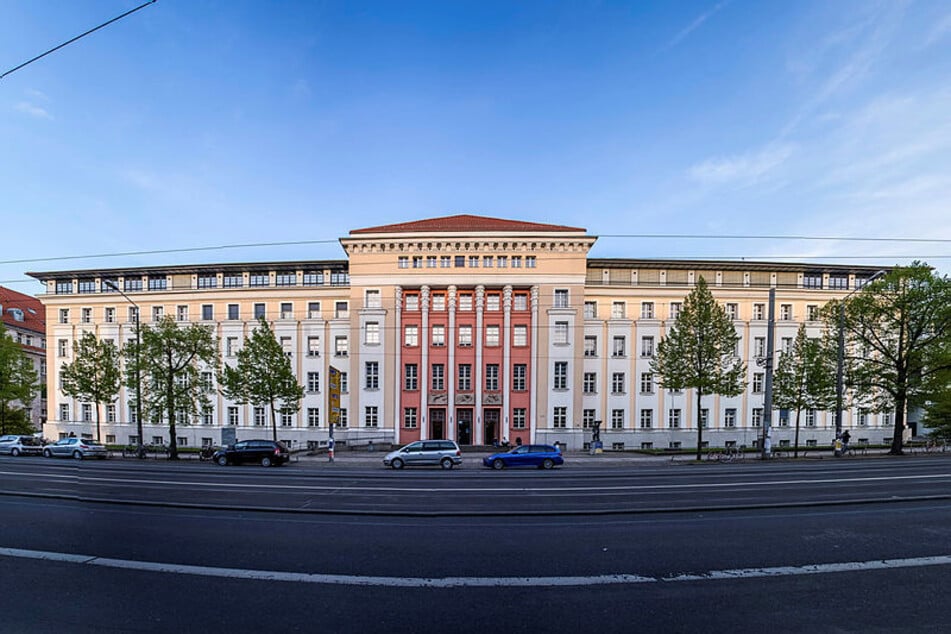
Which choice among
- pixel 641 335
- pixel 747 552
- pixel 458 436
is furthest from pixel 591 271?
pixel 747 552

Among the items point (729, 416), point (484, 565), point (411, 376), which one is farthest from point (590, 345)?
point (484, 565)

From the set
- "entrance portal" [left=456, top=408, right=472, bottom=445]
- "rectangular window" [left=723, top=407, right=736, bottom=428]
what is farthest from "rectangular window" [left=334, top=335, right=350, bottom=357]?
"rectangular window" [left=723, top=407, right=736, bottom=428]

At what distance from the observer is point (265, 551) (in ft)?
24.2

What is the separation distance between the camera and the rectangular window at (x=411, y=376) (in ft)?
116

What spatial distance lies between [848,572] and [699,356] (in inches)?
872

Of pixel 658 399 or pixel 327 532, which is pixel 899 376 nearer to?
pixel 658 399

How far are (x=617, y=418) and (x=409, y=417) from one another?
18.6 m

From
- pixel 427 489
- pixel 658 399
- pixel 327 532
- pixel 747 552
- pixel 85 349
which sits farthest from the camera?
pixel 658 399

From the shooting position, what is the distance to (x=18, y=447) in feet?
95.2

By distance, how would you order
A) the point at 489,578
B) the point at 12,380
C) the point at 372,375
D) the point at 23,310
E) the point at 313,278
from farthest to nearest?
the point at 23,310 < the point at 313,278 < the point at 372,375 < the point at 12,380 < the point at 489,578

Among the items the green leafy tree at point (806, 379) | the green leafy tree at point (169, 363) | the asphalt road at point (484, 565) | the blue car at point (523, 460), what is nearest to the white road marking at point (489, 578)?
the asphalt road at point (484, 565)

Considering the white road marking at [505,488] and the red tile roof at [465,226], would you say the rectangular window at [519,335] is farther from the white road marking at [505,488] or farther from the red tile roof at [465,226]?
the white road marking at [505,488]

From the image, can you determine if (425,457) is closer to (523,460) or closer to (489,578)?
(523,460)

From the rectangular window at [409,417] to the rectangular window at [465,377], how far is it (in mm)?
4594
